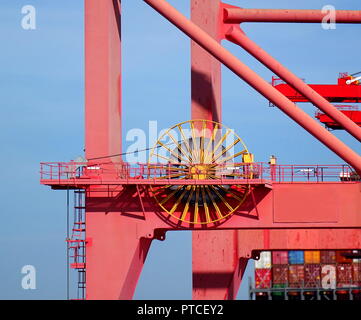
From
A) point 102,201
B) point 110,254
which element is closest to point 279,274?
point 110,254

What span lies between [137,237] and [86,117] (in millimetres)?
4372

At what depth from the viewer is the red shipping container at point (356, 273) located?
76875mm

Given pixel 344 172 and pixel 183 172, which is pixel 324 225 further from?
pixel 183 172

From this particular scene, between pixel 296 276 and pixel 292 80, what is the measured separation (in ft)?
141

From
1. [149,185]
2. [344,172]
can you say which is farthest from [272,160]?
[149,185]

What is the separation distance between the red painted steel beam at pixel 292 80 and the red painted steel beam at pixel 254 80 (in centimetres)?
163

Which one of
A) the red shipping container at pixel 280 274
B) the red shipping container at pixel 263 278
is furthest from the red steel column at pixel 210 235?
the red shipping container at pixel 263 278

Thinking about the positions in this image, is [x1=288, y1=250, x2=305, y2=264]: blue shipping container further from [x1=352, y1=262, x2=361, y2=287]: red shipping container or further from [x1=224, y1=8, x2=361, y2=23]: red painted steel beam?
[x1=224, y1=8, x2=361, y2=23]: red painted steel beam

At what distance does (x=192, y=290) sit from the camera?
135 feet

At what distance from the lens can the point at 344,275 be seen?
7688 centimetres

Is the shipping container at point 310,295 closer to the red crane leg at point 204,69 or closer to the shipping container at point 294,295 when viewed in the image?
the shipping container at point 294,295

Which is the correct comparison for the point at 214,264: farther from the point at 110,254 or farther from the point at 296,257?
the point at 296,257

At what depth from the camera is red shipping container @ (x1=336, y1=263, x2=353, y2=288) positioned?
76.8m

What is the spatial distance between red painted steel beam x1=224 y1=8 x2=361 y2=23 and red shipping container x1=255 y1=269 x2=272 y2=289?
4228 centimetres
